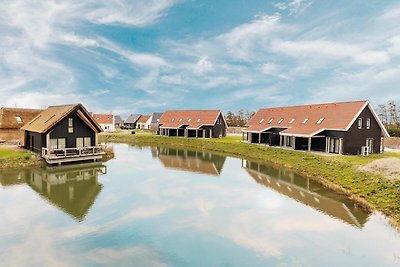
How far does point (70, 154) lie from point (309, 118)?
25.4 metres

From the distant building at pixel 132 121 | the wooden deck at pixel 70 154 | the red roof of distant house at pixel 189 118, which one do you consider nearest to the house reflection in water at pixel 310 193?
the wooden deck at pixel 70 154

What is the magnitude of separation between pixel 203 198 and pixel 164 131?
42890 millimetres

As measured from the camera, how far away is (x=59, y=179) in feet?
68.4

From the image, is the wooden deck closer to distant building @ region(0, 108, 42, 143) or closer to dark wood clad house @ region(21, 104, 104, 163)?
dark wood clad house @ region(21, 104, 104, 163)

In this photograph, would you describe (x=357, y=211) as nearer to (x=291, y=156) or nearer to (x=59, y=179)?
(x=291, y=156)

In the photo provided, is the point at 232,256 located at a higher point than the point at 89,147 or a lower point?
lower

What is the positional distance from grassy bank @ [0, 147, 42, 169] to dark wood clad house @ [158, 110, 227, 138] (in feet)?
94.1

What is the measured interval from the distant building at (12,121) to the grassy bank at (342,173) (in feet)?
77.1

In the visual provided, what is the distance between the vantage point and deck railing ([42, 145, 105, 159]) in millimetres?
25233

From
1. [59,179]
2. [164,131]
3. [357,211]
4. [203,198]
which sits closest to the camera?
[357,211]

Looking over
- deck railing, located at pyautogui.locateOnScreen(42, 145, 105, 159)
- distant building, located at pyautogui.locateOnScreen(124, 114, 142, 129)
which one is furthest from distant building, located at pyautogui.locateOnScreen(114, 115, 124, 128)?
deck railing, located at pyautogui.locateOnScreen(42, 145, 105, 159)

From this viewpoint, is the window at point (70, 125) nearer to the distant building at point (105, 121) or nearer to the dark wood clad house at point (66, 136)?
the dark wood clad house at point (66, 136)

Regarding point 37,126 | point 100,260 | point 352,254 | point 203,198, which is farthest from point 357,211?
point 37,126

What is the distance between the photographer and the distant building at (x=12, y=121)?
33312 millimetres
